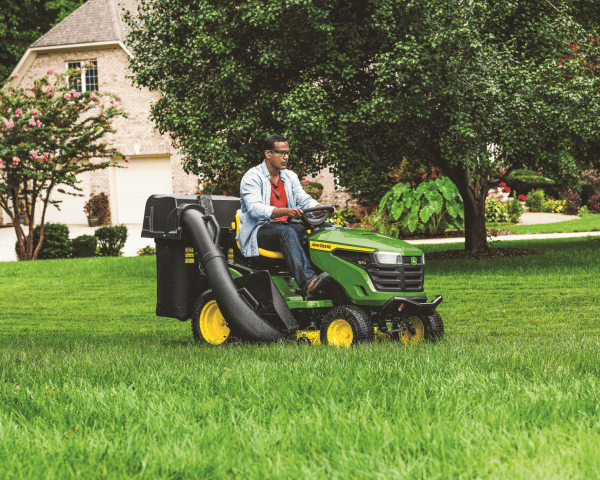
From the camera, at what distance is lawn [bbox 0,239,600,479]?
2977 mm

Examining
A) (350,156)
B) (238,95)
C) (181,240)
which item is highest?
(238,95)

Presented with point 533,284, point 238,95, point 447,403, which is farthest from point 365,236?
point 238,95

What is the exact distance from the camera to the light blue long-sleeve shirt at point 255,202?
6281 mm

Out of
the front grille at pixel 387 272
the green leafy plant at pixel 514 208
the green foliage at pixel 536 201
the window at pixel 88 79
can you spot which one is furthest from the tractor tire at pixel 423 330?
the window at pixel 88 79

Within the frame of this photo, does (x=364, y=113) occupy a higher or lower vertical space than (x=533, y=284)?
higher

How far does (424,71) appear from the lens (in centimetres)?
1216

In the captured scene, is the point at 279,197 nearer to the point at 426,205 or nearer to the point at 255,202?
the point at 255,202

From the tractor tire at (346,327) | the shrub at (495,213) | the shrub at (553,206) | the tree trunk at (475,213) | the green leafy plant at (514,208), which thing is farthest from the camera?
the shrub at (553,206)

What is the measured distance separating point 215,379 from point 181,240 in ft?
9.17

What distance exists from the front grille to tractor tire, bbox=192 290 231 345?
1478 millimetres

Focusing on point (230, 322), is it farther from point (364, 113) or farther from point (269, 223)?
point (364, 113)

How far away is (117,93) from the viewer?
3119 cm

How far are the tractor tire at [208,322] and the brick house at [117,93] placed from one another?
23771mm

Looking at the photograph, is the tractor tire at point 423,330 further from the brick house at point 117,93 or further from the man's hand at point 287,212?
the brick house at point 117,93
